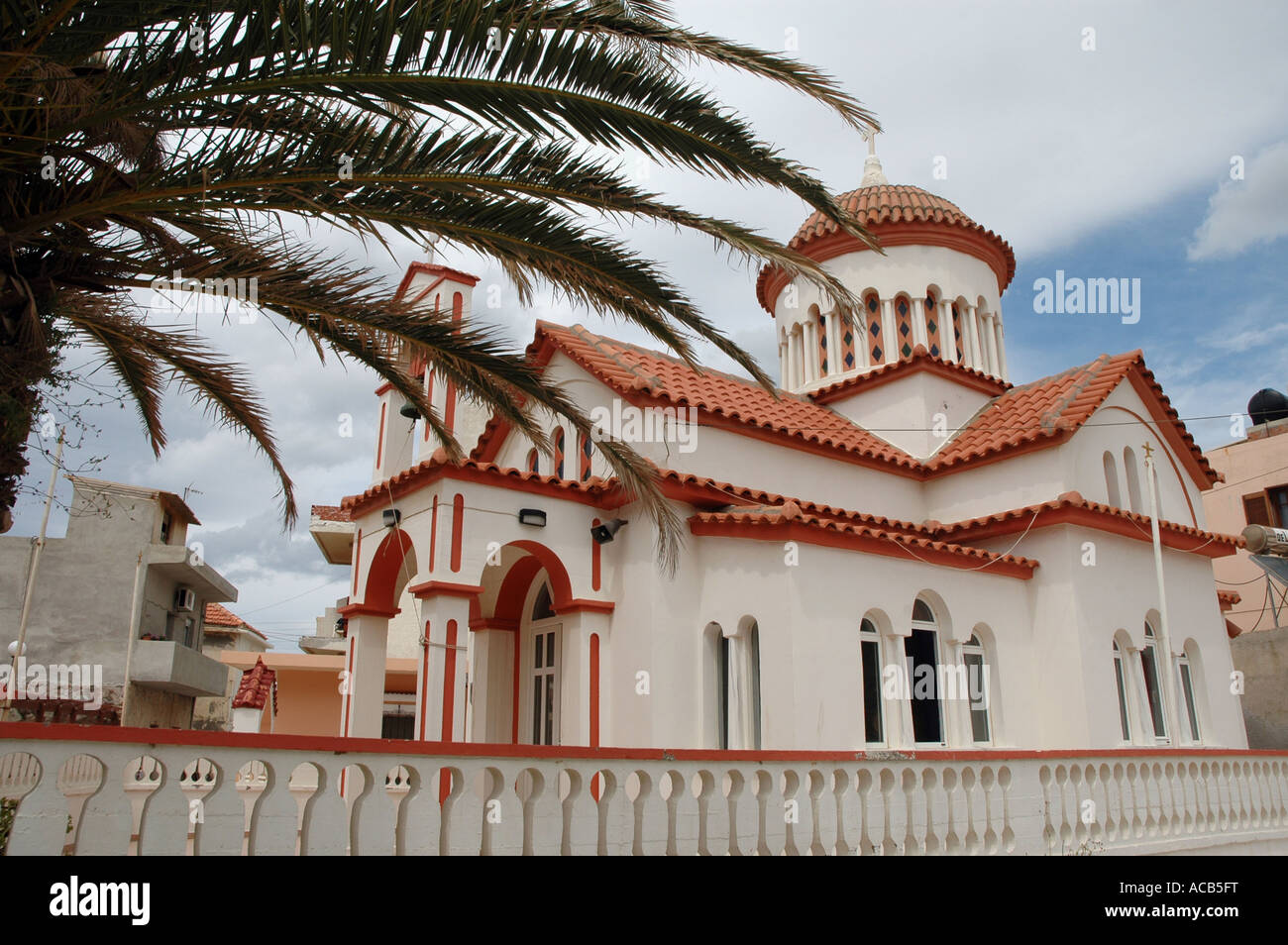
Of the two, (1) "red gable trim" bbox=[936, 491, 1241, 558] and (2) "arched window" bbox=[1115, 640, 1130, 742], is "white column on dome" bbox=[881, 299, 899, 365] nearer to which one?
(1) "red gable trim" bbox=[936, 491, 1241, 558]

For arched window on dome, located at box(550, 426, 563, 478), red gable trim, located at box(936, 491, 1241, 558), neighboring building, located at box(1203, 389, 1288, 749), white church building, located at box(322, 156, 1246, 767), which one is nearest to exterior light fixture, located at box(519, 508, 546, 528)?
white church building, located at box(322, 156, 1246, 767)

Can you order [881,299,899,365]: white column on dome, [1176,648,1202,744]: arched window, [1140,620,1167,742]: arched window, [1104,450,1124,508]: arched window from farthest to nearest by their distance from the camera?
[881,299,899,365]: white column on dome
[1104,450,1124,508]: arched window
[1176,648,1202,744]: arched window
[1140,620,1167,742]: arched window

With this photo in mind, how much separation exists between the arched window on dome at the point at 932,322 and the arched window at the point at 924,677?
21.9 ft

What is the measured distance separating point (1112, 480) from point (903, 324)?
4677mm

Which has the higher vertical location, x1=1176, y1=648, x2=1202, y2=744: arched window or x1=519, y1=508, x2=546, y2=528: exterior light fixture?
x1=519, y1=508, x2=546, y2=528: exterior light fixture

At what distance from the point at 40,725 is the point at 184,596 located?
2588 cm

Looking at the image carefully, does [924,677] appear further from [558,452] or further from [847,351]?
[847,351]

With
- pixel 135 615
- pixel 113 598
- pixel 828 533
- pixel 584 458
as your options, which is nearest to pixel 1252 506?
pixel 828 533

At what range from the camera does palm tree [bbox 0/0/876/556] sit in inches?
185

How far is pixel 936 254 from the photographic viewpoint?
17547 mm

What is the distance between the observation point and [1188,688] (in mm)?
14438

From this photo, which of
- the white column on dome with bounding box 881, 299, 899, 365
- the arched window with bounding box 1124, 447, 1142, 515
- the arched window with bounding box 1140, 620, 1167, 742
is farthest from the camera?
the white column on dome with bounding box 881, 299, 899, 365

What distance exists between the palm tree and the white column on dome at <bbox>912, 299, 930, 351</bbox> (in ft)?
36.0

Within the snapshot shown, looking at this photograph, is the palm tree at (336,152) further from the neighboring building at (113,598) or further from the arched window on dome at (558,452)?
the neighboring building at (113,598)
